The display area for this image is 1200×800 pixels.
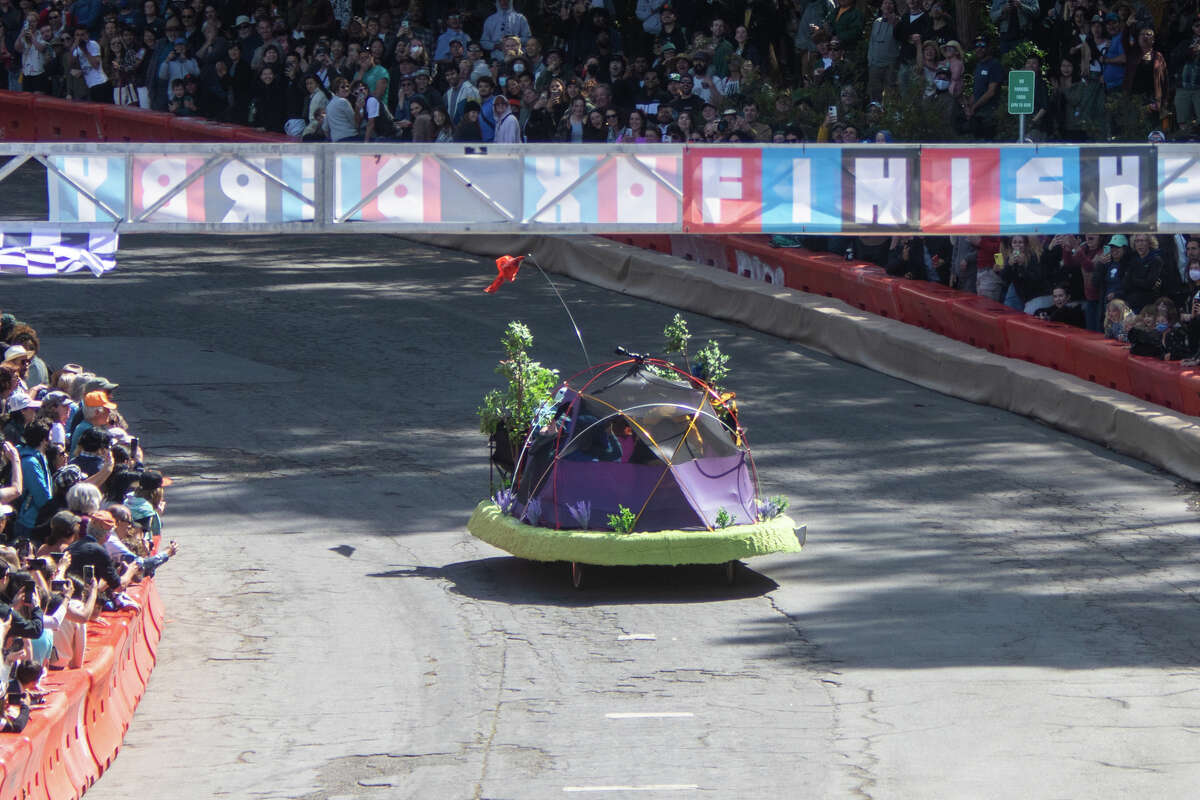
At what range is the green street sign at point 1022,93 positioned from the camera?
57.8ft

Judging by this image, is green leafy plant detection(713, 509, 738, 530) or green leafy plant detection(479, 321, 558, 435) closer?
green leafy plant detection(713, 509, 738, 530)

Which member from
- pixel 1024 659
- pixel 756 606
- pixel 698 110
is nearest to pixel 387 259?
pixel 698 110

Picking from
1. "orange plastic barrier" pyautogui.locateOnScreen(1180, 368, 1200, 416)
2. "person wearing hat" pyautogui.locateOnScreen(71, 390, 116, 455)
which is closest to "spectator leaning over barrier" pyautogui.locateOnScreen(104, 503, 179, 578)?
"person wearing hat" pyautogui.locateOnScreen(71, 390, 116, 455)

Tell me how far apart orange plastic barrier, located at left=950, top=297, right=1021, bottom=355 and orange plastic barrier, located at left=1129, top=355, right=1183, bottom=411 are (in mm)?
2090

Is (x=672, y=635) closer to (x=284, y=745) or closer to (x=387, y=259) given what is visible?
(x=284, y=745)

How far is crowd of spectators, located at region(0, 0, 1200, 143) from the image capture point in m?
23.5

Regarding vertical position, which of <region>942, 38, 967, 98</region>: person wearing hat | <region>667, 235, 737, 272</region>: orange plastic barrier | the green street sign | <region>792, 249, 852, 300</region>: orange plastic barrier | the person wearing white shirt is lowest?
<region>792, 249, 852, 300</region>: orange plastic barrier

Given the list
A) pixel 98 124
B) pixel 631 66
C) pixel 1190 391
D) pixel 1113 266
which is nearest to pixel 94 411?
pixel 1190 391

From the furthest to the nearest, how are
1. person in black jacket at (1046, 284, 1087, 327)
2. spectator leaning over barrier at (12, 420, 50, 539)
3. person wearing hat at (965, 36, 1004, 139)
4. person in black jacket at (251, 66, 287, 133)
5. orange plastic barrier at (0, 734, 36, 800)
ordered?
person in black jacket at (251, 66, 287, 133)
person wearing hat at (965, 36, 1004, 139)
person in black jacket at (1046, 284, 1087, 327)
spectator leaning over barrier at (12, 420, 50, 539)
orange plastic barrier at (0, 734, 36, 800)

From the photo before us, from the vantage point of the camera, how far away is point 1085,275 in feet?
64.4

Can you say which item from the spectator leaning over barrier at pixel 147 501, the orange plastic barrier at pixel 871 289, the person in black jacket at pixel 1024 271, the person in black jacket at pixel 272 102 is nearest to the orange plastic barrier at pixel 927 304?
the orange plastic barrier at pixel 871 289

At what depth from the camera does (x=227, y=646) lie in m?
13.1

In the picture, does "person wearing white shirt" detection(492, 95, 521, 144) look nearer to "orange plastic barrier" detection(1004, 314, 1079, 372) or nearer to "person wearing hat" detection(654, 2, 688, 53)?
"person wearing hat" detection(654, 2, 688, 53)

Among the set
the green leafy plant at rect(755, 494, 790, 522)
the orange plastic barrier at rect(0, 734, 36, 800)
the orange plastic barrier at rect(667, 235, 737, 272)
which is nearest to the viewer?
the orange plastic barrier at rect(0, 734, 36, 800)
